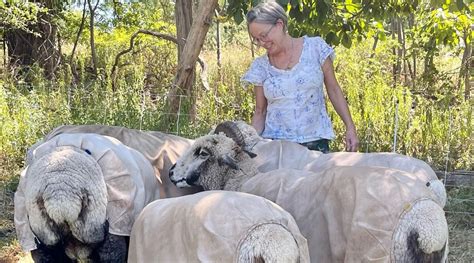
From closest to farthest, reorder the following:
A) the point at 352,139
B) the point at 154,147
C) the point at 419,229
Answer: the point at 419,229 → the point at 154,147 → the point at 352,139

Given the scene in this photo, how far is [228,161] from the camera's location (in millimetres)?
3711

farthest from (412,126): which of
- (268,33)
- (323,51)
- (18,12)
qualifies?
(18,12)

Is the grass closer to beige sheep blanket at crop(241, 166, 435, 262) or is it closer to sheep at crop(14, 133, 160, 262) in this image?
sheep at crop(14, 133, 160, 262)

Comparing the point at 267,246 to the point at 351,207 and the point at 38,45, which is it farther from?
the point at 38,45

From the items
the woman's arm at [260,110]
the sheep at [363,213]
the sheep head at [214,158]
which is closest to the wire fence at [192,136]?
the woman's arm at [260,110]

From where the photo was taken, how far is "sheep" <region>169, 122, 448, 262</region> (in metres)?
2.61

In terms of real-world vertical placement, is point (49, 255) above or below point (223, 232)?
below

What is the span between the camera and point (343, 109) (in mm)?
4172

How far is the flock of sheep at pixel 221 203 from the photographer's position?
2420 millimetres

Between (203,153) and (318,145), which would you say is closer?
(203,153)

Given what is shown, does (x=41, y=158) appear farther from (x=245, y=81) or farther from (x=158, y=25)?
(x=158, y=25)

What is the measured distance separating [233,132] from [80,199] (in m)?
1.16

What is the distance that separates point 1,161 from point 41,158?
4.56 m

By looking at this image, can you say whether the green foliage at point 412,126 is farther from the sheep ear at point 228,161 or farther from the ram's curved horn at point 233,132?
the sheep ear at point 228,161
